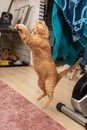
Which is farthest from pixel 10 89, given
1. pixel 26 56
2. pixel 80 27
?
pixel 26 56

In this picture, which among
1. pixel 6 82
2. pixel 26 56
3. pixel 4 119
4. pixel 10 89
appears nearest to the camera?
pixel 4 119

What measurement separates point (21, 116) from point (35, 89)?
2.04 ft

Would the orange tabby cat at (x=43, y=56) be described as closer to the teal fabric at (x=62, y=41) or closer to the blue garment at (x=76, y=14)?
the teal fabric at (x=62, y=41)

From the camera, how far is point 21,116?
1270 mm

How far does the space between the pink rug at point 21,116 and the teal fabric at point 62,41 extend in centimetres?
38

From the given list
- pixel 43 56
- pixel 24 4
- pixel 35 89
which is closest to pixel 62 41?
pixel 43 56

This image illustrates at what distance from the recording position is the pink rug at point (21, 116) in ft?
3.76

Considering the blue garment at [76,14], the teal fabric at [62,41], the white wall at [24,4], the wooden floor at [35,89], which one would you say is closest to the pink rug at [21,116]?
the wooden floor at [35,89]

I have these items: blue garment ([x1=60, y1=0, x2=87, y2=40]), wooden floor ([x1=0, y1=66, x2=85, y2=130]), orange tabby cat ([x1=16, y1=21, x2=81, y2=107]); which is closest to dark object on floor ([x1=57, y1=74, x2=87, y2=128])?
wooden floor ([x1=0, y1=66, x2=85, y2=130])

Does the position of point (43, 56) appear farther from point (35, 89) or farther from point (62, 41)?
point (35, 89)

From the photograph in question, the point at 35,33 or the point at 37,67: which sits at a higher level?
the point at 35,33

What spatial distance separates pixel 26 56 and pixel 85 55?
1.91 m

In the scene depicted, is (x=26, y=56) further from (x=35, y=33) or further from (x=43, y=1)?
(x=35, y=33)

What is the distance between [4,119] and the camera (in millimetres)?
1207
